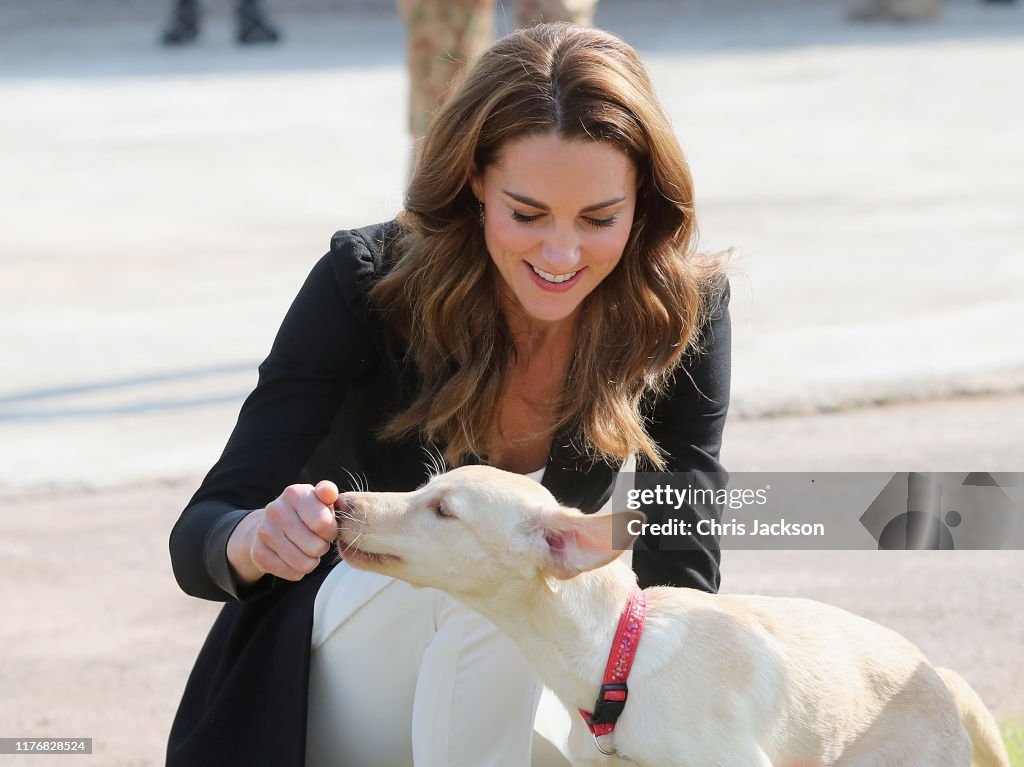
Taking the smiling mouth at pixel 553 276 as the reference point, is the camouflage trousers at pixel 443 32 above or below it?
below

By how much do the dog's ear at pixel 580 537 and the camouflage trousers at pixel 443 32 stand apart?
12.5ft

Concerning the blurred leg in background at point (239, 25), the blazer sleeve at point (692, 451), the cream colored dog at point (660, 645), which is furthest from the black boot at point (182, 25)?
the cream colored dog at point (660, 645)

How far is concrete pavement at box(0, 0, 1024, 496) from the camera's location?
21.5ft

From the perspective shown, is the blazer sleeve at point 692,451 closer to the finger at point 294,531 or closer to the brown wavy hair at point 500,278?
the brown wavy hair at point 500,278

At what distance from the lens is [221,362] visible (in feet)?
23.0

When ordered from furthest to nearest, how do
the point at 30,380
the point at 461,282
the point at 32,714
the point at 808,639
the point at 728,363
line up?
the point at 30,380 → the point at 32,714 → the point at 728,363 → the point at 461,282 → the point at 808,639

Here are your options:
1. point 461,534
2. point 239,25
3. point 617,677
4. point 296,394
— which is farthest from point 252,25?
point 617,677

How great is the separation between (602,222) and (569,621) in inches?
31.0

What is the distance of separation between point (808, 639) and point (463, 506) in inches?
29.8

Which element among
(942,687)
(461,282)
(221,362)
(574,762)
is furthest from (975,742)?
(221,362)

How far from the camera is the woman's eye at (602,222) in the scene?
2.76m

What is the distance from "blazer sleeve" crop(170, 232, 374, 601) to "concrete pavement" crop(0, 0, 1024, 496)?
1.87 ft

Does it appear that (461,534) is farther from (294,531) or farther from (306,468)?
(306,468)

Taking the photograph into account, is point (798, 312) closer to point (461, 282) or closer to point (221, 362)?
point (221, 362)
